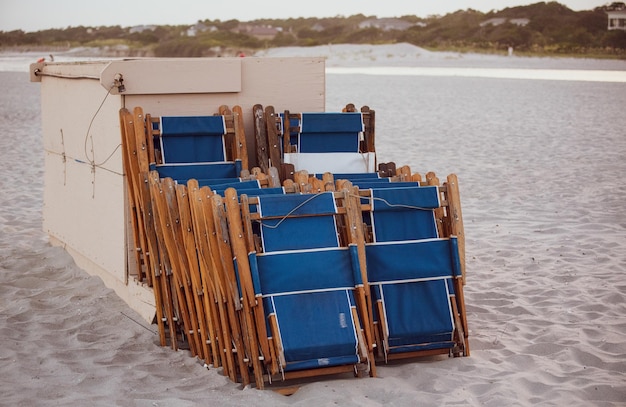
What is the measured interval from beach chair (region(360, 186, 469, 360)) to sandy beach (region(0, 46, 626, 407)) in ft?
0.47

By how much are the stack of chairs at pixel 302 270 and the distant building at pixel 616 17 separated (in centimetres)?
4285

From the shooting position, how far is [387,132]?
47.6ft

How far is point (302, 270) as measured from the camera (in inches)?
158

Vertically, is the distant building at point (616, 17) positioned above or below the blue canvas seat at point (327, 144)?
above

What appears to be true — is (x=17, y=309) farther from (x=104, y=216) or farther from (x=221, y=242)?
(x=221, y=242)

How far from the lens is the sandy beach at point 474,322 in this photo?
154 inches

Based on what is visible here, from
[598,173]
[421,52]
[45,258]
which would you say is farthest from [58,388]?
[421,52]

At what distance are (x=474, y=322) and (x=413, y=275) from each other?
981 millimetres

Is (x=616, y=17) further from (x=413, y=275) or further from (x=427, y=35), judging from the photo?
(x=413, y=275)

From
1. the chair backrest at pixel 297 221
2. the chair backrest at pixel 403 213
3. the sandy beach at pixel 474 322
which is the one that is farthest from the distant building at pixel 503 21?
the chair backrest at pixel 297 221

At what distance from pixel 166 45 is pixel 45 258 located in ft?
209

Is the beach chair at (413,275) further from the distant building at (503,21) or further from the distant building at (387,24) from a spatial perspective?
the distant building at (387,24)

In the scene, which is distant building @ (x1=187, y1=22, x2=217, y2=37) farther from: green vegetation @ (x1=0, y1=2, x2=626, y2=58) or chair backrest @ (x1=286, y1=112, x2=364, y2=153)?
chair backrest @ (x1=286, y1=112, x2=364, y2=153)

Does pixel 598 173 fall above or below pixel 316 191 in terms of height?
below
